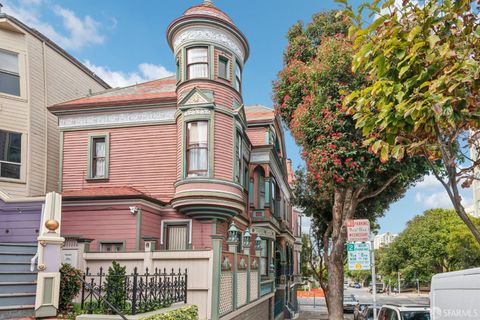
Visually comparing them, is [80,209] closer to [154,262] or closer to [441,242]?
[154,262]

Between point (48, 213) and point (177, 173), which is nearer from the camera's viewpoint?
point (48, 213)

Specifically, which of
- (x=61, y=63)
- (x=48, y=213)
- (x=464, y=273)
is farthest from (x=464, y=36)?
(x=61, y=63)

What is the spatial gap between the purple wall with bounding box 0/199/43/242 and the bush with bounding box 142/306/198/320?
5.60 metres

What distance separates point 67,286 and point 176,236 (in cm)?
883

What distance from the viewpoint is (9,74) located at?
18797mm

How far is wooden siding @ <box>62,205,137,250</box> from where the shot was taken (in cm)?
1684

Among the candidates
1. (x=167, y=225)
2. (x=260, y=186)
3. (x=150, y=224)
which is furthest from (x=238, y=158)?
(x=260, y=186)

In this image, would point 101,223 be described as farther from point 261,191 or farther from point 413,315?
point 413,315

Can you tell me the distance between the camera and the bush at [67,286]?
9445 mm

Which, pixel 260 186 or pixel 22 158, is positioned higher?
pixel 22 158

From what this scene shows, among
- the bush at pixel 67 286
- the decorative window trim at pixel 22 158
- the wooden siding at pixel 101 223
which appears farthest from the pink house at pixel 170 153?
the bush at pixel 67 286

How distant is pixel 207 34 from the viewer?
59.5ft

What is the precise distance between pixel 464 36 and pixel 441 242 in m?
59.8

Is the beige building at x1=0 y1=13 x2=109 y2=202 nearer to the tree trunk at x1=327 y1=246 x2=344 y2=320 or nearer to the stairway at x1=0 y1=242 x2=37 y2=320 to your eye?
the stairway at x1=0 y1=242 x2=37 y2=320
